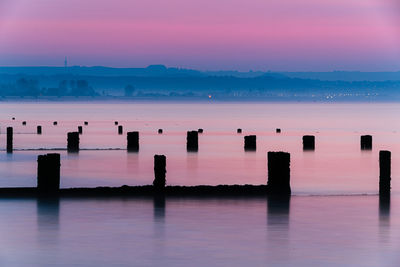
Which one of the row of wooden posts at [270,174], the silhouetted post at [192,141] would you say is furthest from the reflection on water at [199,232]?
the silhouetted post at [192,141]

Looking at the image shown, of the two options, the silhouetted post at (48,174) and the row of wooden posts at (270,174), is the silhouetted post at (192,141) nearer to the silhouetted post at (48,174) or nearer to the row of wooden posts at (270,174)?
the row of wooden posts at (270,174)

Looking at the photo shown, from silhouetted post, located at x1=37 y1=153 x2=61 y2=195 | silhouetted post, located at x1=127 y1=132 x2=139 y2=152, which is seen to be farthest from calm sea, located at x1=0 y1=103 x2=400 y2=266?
silhouetted post, located at x1=127 y1=132 x2=139 y2=152

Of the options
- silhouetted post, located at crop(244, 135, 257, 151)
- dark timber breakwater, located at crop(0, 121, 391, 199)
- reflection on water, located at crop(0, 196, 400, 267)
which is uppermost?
silhouetted post, located at crop(244, 135, 257, 151)

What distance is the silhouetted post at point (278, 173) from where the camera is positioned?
2556cm

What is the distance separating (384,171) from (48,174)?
26.7ft

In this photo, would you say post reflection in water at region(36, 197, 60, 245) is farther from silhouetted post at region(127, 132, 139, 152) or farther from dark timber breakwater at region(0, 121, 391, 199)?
silhouetted post at region(127, 132, 139, 152)

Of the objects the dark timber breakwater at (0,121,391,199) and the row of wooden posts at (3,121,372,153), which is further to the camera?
the row of wooden posts at (3,121,372,153)

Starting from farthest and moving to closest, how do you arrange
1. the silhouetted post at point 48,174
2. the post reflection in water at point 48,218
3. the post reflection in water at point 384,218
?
the silhouetted post at point 48,174 → the post reflection in water at point 384,218 → the post reflection in water at point 48,218

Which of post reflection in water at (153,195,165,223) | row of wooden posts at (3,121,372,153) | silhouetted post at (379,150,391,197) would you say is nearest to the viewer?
post reflection in water at (153,195,165,223)

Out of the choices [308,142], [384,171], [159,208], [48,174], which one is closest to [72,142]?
[308,142]

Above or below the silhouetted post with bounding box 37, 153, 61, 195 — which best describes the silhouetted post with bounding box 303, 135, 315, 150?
above

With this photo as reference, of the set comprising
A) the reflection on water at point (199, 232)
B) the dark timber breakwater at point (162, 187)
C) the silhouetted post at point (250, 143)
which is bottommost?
the reflection on water at point (199, 232)

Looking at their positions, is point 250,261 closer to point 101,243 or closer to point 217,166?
point 101,243

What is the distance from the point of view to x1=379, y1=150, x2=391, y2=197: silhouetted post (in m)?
25.8
